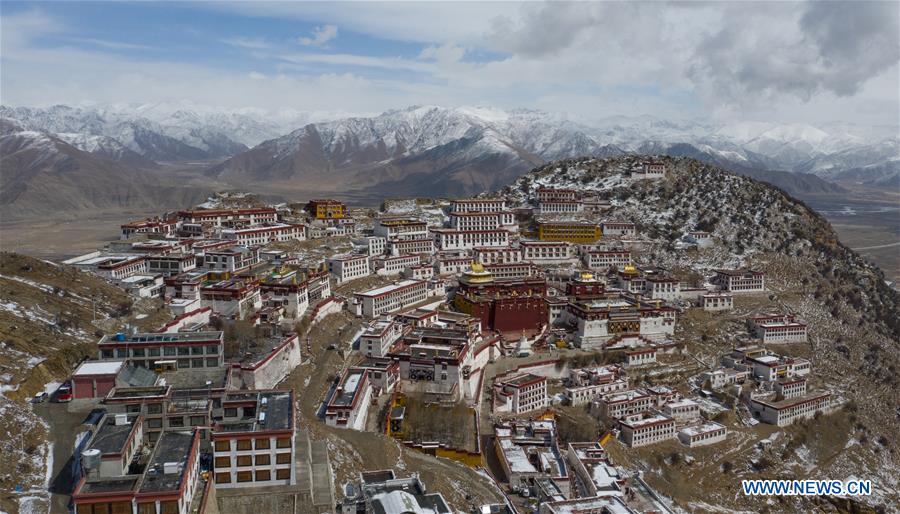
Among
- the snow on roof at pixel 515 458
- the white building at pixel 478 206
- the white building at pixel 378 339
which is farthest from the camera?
the white building at pixel 478 206

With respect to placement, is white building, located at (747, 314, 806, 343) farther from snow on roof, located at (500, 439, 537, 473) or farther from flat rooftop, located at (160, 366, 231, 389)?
flat rooftop, located at (160, 366, 231, 389)

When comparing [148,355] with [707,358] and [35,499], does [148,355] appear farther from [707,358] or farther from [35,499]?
[707,358]

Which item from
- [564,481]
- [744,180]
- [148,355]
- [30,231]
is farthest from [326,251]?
[30,231]

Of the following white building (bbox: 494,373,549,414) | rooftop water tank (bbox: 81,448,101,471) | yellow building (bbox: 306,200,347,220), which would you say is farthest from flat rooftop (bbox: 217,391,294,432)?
yellow building (bbox: 306,200,347,220)

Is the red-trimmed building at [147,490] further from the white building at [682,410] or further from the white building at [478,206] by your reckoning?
the white building at [478,206]

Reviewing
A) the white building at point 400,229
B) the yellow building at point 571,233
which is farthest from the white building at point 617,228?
the white building at point 400,229

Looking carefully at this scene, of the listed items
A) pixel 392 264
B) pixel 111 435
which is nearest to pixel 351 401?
pixel 111 435
